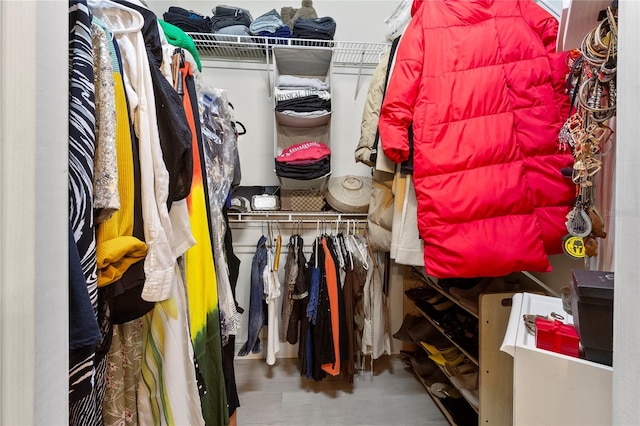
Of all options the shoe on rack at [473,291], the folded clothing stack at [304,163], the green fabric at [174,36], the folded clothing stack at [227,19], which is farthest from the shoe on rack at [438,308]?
the folded clothing stack at [227,19]

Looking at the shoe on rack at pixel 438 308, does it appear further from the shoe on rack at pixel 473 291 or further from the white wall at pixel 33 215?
the white wall at pixel 33 215

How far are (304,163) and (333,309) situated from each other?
843mm

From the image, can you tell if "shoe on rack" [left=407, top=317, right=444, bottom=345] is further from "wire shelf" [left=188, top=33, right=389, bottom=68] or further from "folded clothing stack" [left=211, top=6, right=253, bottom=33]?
"folded clothing stack" [left=211, top=6, right=253, bottom=33]

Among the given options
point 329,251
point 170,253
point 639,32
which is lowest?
point 329,251

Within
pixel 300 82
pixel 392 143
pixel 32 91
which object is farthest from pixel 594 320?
pixel 300 82

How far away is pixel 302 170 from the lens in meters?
1.68

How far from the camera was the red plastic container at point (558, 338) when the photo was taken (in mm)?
522

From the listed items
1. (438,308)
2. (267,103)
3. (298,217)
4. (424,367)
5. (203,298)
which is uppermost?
(267,103)

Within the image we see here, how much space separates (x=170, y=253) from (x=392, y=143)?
0.79m

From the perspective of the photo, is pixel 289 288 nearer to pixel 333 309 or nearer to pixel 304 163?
pixel 333 309

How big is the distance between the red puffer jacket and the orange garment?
2.27 ft

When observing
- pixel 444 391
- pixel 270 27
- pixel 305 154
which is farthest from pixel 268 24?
pixel 444 391

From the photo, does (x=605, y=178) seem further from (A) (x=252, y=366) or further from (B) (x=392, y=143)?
(A) (x=252, y=366)

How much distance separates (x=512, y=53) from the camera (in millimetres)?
966
